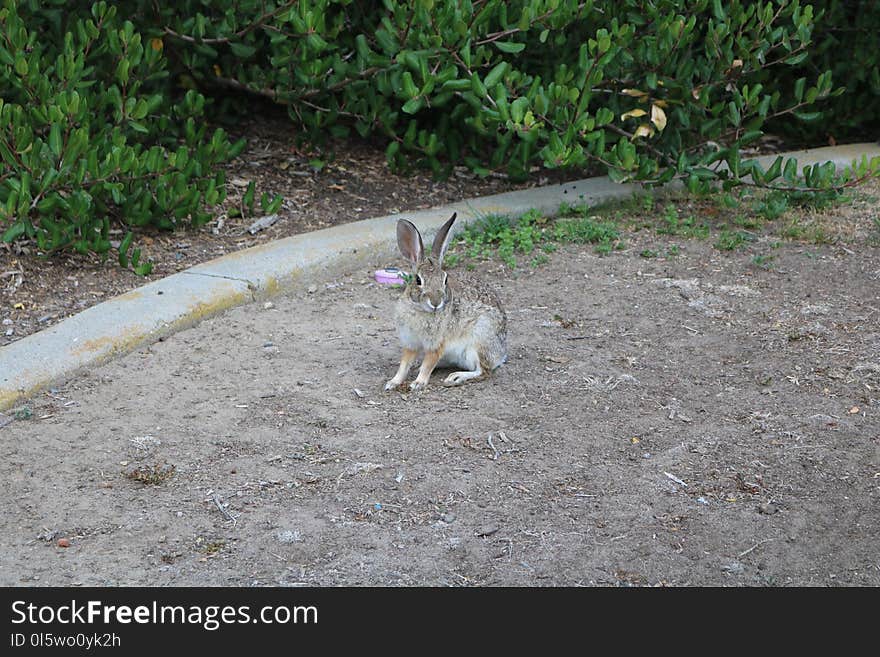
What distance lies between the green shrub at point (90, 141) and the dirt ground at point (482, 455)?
1.11m

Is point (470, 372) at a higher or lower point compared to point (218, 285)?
higher

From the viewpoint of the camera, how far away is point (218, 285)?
21.9 ft

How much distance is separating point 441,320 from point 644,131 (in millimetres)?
3337

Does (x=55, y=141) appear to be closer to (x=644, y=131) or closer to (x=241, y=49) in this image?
(x=241, y=49)

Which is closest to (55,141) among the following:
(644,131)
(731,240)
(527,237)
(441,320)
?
(441,320)

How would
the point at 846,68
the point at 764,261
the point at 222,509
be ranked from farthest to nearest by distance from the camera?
the point at 846,68 → the point at 764,261 → the point at 222,509

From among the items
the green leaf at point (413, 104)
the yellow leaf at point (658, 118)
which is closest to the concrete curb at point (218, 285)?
the yellow leaf at point (658, 118)

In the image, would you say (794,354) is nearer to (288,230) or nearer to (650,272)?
(650,272)

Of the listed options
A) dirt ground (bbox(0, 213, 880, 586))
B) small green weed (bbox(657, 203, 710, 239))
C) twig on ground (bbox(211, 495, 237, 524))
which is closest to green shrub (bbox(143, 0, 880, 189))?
small green weed (bbox(657, 203, 710, 239))

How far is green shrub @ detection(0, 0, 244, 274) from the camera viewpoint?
21.3 ft

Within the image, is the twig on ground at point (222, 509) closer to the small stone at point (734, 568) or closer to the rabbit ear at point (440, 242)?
the rabbit ear at point (440, 242)

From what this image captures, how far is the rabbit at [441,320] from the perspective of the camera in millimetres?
5578

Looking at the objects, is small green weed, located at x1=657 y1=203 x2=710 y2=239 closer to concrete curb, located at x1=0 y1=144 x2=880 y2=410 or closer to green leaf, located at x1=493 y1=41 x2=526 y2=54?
concrete curb, located at x1=0 y1=144 x2=880 y2=410

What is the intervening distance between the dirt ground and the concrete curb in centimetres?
12
